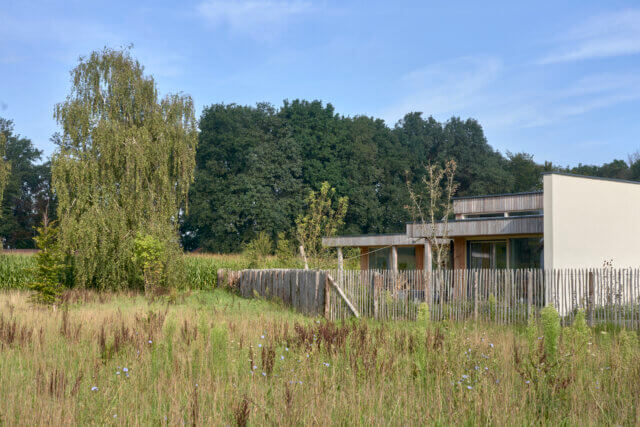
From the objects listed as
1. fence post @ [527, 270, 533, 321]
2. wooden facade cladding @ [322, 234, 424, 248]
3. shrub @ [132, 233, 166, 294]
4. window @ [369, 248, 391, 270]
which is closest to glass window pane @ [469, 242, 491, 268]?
wooden facade cladding @ [322, 234, 424, 248]

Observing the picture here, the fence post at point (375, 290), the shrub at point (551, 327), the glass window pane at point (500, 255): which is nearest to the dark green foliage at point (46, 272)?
the fence post at point (375, 290)

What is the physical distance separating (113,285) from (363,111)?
139 feet

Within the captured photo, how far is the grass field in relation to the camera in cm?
465

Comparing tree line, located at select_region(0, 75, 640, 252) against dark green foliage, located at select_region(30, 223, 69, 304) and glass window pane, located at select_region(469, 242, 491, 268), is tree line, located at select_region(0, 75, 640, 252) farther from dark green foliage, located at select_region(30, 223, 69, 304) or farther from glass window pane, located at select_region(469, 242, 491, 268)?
dark green foliage, located at select_region(30, 223, 69, 304)

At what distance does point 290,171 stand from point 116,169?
24.9 m

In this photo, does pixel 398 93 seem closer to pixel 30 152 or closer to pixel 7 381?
pixel 7 381

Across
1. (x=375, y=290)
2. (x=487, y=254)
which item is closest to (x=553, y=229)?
(x=487, y=254)

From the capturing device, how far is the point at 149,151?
23641mm

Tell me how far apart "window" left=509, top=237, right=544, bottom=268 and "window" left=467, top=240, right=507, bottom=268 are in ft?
1.01

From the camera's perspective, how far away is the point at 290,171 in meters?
47.8

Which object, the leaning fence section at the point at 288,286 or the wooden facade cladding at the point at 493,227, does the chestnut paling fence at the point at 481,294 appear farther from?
the wooden facade cladding at the point at 493,227

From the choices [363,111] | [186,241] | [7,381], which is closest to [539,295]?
[7,381]

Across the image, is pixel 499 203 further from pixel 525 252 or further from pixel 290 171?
pixel 290 171

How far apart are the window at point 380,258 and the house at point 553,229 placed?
3025 millimetres
